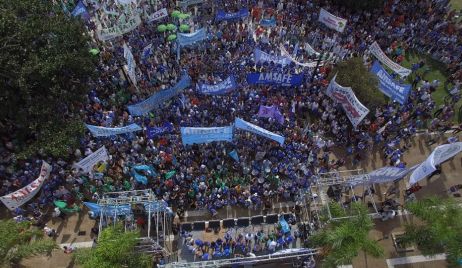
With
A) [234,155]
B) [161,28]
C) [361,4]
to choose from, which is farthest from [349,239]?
[361,4]

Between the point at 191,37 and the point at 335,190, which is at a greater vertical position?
the point at 191,37

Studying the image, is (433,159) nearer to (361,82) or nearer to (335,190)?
(335,190)

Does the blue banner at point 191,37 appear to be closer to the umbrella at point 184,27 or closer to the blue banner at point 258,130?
the umbrella at point 184,27

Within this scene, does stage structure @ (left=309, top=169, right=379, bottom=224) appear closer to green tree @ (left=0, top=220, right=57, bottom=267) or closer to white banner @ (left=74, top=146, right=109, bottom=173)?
white banner @ (left=74, top=146, right=109, bottom=173)

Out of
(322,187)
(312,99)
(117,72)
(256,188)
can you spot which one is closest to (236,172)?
(256,188)

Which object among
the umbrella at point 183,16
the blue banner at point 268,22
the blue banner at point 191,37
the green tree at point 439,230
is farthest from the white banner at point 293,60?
the green tree at point 439,230

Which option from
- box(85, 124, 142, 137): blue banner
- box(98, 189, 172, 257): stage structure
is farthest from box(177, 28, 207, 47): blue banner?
box(98, 189, 172, 257): stage structure

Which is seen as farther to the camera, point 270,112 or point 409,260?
point 270,112
